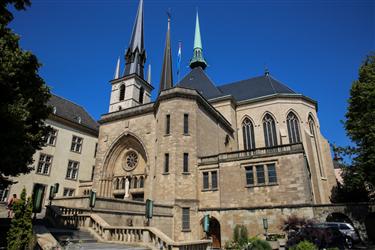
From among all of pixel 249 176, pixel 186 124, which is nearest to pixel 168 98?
pixel 186 124

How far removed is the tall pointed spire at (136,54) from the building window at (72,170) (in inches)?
656

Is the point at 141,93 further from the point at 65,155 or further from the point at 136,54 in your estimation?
the point at 65,155

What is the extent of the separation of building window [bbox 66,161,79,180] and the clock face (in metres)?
7.13

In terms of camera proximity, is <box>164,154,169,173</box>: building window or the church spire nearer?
<box>164,154,169,173</box>: building window

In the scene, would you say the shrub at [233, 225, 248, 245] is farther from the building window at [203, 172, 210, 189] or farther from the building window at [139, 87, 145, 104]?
the building window at [139, 87, 145, 104]

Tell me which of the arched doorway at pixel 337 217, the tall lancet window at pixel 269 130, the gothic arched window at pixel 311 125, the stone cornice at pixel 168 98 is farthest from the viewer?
the gothic arched window at pixel 311 125

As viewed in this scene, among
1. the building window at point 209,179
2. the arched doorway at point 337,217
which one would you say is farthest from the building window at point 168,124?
the arched doorway at point 337,217

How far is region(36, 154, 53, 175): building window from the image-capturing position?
81.0ft

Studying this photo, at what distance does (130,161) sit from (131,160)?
14cm

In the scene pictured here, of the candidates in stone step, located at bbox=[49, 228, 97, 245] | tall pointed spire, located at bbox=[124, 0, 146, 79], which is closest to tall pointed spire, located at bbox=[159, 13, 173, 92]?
tall pointed spire, located at bbox=[124, 0, 146, 79]

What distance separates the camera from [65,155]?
89.8ft

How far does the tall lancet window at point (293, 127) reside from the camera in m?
29.2

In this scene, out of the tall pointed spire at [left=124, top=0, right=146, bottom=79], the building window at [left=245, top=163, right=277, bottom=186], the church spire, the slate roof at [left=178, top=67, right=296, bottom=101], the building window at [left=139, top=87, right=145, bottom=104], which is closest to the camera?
the building window at [left=245, top=163, right=277, bottom=186]

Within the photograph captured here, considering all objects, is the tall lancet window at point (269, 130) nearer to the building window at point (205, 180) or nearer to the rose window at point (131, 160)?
the building window at point (205, 180)
